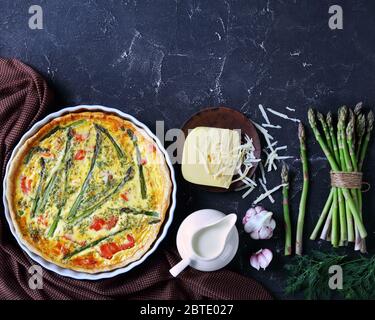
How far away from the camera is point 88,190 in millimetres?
3885

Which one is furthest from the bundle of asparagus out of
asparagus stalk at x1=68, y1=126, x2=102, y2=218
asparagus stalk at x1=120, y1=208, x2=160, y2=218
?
asparagus stalk at x1=68, y1=126, x2=102, y2=218

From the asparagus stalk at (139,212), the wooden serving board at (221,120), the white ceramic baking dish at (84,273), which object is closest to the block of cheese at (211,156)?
the wooden serving board at (221,120)

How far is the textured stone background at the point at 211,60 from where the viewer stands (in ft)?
13.2

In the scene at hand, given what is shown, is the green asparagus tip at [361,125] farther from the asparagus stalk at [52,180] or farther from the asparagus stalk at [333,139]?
the asparagus stalk at [52,180]

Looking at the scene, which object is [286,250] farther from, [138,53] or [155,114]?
[138,53]

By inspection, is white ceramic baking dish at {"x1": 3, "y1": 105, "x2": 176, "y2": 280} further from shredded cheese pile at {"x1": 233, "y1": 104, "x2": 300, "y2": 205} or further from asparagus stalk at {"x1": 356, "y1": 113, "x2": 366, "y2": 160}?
asparagus stalk at {"x1": 356, "y1": 113, "x2": 366, "y2": 160}

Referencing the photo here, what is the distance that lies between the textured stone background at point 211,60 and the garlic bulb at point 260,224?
0.12 meters

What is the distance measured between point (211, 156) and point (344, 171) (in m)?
0.82

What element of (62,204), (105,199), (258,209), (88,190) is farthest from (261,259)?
(62,204)

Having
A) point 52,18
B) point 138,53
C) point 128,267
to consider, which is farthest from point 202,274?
point 52,18

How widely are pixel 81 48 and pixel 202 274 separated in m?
1.64

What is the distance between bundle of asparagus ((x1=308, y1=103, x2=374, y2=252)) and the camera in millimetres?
3871

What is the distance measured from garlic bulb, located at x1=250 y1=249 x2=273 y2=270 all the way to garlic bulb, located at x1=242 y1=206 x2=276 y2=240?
11cm
